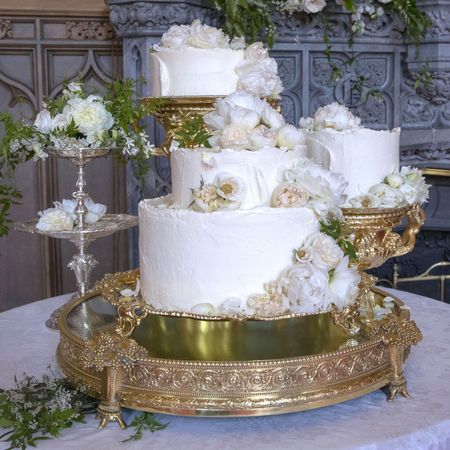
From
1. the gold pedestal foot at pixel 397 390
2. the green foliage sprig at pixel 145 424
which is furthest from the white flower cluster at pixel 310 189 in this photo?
the green foliage sprig at pixel 145 424

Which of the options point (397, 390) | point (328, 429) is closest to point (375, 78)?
point (397, 390)

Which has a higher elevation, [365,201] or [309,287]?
[365,201]

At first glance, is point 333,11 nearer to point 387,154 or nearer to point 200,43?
point 200,43

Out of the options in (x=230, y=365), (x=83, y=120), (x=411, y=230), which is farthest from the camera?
(x=83, y=120)

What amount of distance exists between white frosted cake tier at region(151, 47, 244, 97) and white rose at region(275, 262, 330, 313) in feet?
3.20

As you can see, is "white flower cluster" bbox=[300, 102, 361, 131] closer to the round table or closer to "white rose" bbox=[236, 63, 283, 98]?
"white rose" bbox=[236, 63, 283, 98]

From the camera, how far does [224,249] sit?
1593 mm

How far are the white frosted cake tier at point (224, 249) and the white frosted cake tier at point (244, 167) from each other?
0.05m

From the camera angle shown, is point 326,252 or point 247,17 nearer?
point 326,252

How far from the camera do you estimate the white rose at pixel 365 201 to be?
1.85 m

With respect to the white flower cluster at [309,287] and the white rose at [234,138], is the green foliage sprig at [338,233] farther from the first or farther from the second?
the white rose at [234,138]

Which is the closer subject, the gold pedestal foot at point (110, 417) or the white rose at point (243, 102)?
the gold pedestal foot at point (110, 417)

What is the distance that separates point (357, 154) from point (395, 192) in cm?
13

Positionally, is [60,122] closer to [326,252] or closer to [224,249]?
[224,249]
